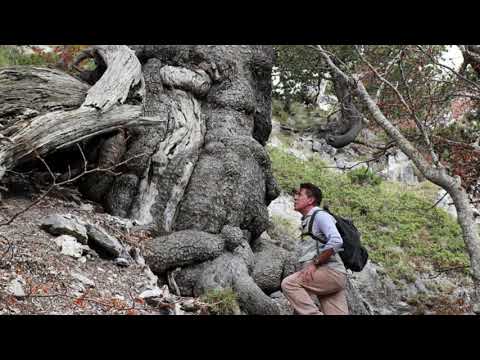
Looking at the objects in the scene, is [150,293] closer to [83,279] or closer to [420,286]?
[83,279]

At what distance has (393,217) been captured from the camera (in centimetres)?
1295

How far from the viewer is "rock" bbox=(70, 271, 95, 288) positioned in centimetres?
446

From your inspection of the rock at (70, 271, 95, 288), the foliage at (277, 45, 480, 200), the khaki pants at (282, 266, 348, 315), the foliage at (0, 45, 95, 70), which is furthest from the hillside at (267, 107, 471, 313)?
the foliage at (0, 45, 95, 70)

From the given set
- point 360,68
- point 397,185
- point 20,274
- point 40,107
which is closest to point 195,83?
point 40,107

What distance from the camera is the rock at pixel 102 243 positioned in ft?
17.0

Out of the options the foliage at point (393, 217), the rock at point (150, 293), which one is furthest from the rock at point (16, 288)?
the foliage at point (393, 217)

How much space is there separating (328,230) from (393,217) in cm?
927

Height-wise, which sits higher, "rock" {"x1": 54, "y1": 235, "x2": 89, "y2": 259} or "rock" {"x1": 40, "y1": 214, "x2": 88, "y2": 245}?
"rock" {"x1": 40, "y1": 214, "x2": 88, "y2": 245}

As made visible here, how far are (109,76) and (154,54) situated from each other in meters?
1.79

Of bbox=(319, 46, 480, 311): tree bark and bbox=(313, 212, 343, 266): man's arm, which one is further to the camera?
bbox=(319, 46, 480, 311): tree bark

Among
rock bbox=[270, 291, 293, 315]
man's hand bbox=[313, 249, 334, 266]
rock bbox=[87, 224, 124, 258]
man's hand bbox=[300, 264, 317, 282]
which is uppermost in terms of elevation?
man's hand bbox=[313, 249, 334, 266]

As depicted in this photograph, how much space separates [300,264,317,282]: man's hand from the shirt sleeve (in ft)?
0.84

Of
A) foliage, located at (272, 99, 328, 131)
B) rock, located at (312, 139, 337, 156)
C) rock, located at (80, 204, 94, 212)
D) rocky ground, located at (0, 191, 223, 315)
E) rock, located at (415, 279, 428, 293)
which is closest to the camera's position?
rocky ground, located at (0, 191, 223, 315)

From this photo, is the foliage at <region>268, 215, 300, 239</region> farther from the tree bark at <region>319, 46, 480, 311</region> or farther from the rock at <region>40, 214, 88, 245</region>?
the rock at <region>40, 214, 88, 245</region>
